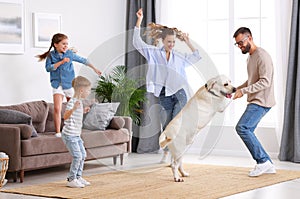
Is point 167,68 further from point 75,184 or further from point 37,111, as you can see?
point 37,111

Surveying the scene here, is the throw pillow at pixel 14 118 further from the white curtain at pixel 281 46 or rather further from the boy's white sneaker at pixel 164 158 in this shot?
the white curtain at pixel 281 46

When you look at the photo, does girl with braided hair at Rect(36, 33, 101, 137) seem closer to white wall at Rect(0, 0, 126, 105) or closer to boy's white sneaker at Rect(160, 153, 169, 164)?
white wall at Rect(0, 0, 126, 105)

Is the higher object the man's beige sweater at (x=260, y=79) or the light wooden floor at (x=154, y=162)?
the man's beige sweater at (x=260, y=79)

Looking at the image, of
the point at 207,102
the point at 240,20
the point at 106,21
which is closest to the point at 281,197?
the point at 207,102

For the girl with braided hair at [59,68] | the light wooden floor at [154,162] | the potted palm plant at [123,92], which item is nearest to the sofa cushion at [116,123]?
the potted palm plant at [123,92]

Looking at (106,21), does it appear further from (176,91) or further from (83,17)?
(176,91)

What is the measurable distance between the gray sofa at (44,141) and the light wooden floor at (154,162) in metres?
0.13

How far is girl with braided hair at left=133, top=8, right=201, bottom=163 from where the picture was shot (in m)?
6.31

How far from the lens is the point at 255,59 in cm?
679

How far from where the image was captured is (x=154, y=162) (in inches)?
279

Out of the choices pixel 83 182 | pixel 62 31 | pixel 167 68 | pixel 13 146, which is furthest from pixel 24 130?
pixel 62 31

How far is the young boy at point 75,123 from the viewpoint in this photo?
6.09 meters

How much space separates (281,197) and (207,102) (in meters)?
1.20

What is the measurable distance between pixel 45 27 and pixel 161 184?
9.29 ft
